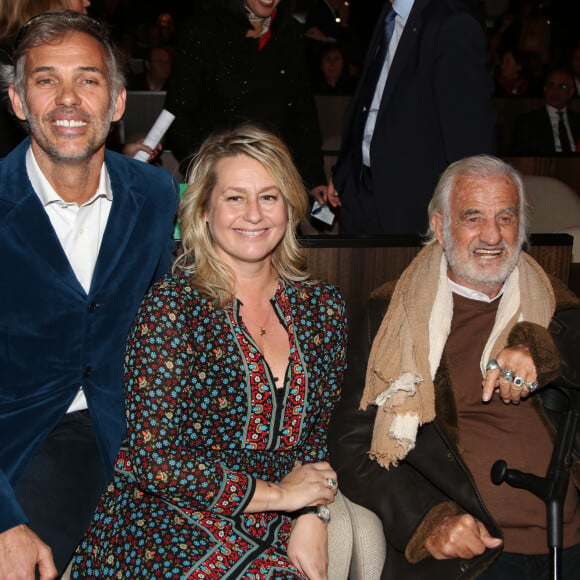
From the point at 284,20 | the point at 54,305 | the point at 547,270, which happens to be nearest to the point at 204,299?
the point at 54,305

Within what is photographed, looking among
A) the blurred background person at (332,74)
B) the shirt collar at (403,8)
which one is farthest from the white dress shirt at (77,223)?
the blurred background person at (332,74)

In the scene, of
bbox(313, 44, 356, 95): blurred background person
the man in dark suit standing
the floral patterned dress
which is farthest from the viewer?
bbox(313, 44, 356, 95): blurred background person

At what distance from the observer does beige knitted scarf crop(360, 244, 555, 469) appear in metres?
2.11

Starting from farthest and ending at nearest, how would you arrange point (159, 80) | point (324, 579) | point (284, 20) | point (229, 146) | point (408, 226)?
point (159, 80) < point (284, 20) < point (408, 226) < point (229, 146) < point (324, 579)

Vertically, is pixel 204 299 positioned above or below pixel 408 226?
below

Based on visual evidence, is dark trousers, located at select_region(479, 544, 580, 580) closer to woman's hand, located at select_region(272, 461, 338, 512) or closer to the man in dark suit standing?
woman's hand, located at select_region(272, 461, 338, 512)

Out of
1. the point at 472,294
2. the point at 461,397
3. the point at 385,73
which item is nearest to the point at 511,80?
the point at 385,73

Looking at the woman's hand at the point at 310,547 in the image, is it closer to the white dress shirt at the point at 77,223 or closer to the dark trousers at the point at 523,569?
the dark trousers at the point at 523,569

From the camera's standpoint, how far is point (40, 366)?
203 centimetres

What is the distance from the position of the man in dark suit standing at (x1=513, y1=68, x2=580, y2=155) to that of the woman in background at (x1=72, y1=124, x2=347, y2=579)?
4179 millimetres

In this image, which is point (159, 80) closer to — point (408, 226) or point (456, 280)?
point (408, 226)

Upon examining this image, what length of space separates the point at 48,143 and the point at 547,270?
157 cm

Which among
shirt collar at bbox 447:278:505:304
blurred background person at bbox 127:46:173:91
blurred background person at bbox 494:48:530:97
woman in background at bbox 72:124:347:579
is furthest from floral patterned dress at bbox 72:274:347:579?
blurred background person at bbox 494:48:530:97

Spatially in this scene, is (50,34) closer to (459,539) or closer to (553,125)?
(459,539)
